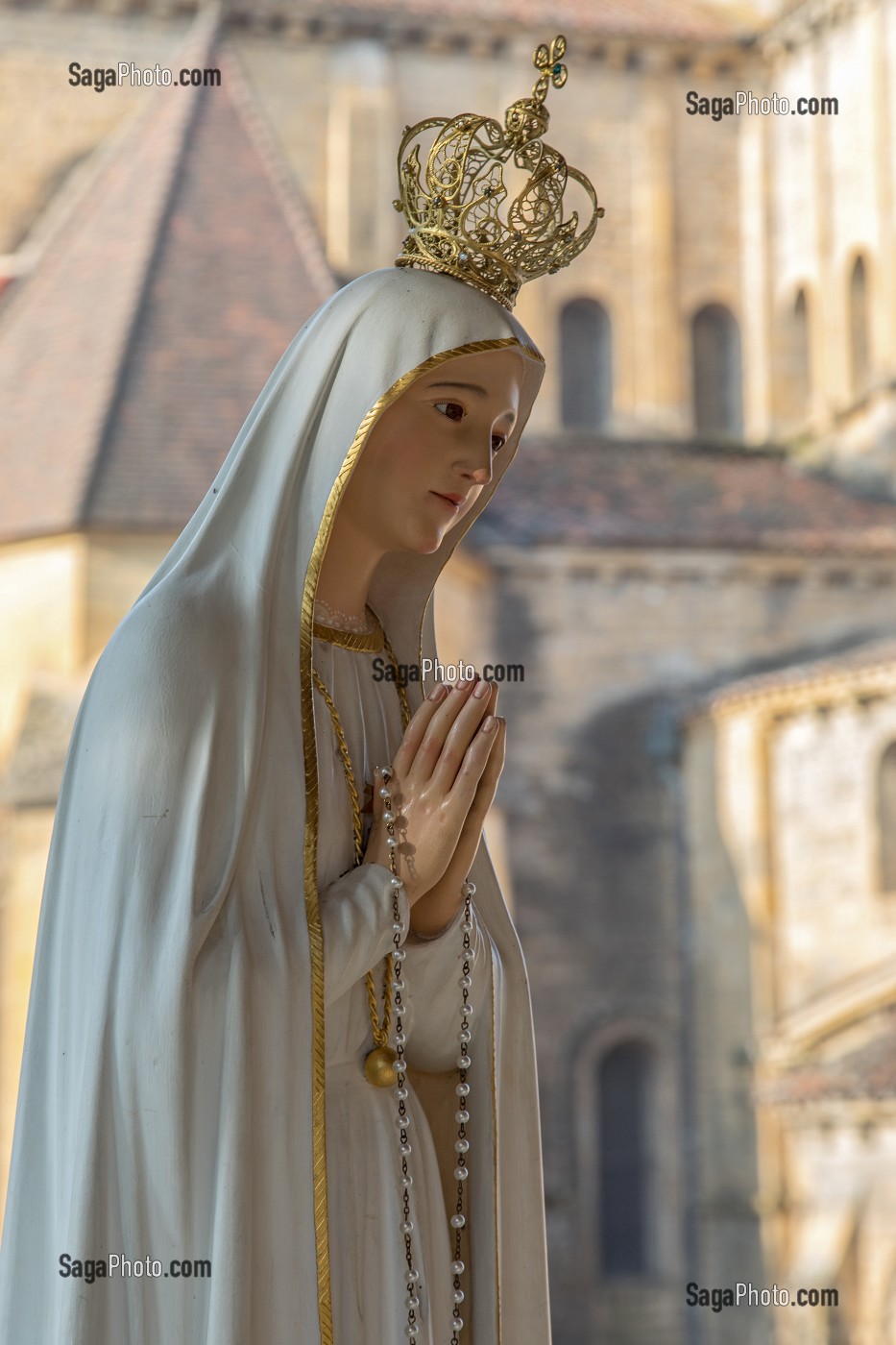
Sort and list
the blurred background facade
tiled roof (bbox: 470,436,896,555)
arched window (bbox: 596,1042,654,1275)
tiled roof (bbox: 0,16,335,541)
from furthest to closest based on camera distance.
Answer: tiled roof (bbox: 470,436,896,555) → arched window (bbox: 596,1042,654,1275) → tiled roof (bbox: 0,16,335,541) → the blurred background facade

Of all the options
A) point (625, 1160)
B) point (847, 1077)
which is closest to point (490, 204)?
point (847, 1077)

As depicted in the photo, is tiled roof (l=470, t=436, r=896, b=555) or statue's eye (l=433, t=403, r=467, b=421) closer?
statue's eye (l=433, t=403, r=467, b=421)

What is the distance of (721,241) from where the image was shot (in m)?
18.9

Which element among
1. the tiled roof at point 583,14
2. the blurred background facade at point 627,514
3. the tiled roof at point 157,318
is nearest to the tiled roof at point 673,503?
the blurred background facade at point 627,514

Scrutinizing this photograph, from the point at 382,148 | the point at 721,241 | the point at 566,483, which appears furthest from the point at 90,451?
the point at 721,241

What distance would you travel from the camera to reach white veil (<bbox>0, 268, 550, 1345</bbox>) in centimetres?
194

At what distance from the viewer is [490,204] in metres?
2.30

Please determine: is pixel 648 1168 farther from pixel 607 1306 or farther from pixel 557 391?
pixel 557 391

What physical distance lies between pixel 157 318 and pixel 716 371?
6179 millimetres

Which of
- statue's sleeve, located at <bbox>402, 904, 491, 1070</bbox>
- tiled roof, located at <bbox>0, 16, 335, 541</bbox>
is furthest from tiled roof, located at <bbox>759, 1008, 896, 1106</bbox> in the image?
statue's sleeve, located at <bbox>402, 904, 491, 1070</bbox>

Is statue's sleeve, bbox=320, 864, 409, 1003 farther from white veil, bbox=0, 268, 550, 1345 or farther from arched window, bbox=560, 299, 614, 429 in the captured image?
arched window, bbox=560, 299, 614, 429

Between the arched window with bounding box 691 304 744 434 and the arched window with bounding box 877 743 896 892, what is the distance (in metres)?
5.56

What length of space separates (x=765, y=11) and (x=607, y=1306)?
11.3 meters

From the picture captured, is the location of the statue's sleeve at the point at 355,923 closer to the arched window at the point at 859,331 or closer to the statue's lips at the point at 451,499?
the statue's lips at the point at 451,499
